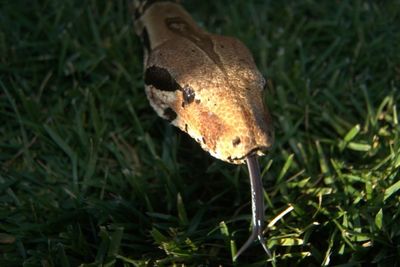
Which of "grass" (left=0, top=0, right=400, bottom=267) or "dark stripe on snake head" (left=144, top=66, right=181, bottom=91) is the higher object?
"dark stripe on snake head" (left=144, top=66, right=181, bottom=91)

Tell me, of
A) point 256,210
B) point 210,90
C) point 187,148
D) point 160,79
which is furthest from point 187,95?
point 187,148

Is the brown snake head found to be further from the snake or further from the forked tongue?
the forked tongue

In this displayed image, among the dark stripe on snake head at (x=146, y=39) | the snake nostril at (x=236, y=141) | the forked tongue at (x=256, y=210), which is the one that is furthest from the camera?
the dark stripe on snake head at (x=146, y=39)

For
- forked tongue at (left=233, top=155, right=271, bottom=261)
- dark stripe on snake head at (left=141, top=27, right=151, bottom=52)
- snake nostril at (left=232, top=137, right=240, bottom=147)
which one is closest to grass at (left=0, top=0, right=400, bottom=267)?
forked tongue at (left=233, top=155, right=271, bottom=261)

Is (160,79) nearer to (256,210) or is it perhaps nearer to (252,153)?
(252,153)

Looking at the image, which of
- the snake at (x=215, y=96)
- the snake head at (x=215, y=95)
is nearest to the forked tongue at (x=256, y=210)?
the snake at (x=215, y=96)

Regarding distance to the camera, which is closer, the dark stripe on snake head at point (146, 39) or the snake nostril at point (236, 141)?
the snake nostril at point (236, 141)

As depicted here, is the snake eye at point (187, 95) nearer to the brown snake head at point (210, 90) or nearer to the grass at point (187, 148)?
the brown snake head at point (210, 90)
